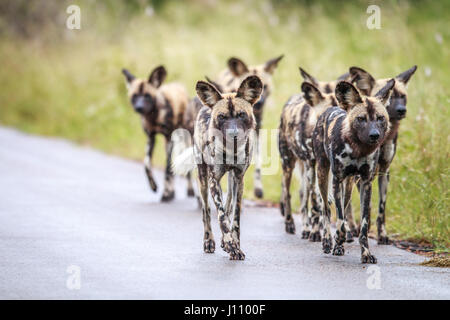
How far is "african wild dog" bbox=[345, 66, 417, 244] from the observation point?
7.51 metres

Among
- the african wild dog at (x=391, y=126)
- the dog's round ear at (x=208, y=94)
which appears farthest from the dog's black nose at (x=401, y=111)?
the dog's round ear at (x=208, y=94)

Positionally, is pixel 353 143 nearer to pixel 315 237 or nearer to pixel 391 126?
pixel 391 126

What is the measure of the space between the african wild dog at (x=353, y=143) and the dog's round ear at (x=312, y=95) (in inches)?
22.8

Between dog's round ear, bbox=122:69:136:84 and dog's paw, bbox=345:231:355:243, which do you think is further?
dog's round ear, bbox=122:69:136:84

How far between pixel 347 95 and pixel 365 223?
957mm

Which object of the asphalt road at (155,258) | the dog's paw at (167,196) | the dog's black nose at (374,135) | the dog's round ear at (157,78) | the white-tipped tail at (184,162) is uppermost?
the dog's round ear at (157,78)

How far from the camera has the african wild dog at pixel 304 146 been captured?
24.9 ft

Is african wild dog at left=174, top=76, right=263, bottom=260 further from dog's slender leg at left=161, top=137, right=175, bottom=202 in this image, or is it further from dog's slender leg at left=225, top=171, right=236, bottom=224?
dog's slender leg at left=161, top=137, right=175, bottom=202

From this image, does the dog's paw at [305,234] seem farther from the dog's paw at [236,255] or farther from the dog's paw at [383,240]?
the dog's paw at [236,255]

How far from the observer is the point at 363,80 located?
7.78 meters

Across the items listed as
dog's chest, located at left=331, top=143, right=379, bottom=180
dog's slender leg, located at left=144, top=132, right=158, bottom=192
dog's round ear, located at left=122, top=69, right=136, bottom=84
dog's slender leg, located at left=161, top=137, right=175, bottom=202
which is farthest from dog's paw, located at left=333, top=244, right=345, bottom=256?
dog's round ear, located at left=122, top=69, right=136, bottom=84

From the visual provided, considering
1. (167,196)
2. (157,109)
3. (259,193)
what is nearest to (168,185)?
(167,196)

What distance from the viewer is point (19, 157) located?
43.8ft

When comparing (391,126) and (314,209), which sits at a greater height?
(391,126)
